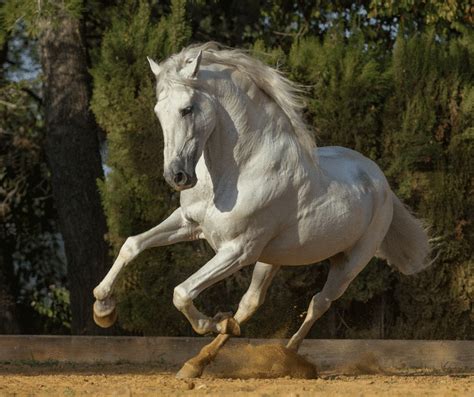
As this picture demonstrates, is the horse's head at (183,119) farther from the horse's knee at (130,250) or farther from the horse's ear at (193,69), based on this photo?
the horse's knee at (130,250)

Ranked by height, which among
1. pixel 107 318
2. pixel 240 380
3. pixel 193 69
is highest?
pixel 193 69

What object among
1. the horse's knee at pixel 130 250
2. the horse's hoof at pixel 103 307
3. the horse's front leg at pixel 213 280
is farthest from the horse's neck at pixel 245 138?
the horse's hoof at pixel 103 307

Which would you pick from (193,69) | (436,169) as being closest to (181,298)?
(193,69)

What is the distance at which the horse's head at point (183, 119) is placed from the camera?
6.57 meters

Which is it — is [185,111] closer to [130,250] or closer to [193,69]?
[193,69]

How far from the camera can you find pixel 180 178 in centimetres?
656

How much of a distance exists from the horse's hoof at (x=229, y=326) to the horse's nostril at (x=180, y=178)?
1097 mm

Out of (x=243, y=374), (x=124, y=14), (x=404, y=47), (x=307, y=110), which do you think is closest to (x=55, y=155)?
(x=124, y=14)

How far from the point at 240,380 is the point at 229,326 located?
1.21 feet

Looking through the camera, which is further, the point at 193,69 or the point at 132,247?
the point at 132,247

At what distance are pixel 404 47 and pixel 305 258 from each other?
152 inches

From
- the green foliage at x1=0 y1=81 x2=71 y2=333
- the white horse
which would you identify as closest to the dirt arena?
the white horse

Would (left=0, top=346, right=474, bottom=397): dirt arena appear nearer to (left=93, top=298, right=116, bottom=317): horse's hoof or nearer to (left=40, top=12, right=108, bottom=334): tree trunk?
(left=93, top=298, right=116, bottom=317): horse's hoof

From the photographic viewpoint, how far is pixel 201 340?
369 inches
